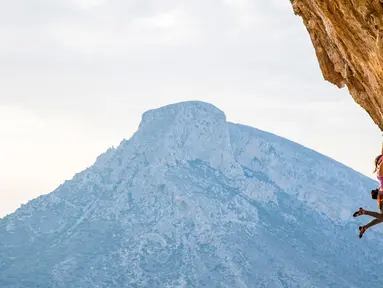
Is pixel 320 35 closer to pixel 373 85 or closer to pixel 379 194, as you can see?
pixel 373 85

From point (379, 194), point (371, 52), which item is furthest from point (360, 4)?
point (379, 194)

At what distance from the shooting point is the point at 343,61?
19.1 meters

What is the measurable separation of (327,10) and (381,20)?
301 cm

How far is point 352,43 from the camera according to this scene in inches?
603

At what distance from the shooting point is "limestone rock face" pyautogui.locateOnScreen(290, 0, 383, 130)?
12.8 metres

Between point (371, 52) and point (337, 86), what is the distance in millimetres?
7888

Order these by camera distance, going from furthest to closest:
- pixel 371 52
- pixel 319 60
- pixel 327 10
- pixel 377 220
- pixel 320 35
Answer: pixel 319 60 < pixel 320 35 < pixel 327 10 < pixel 371 52 < pixel 377 220

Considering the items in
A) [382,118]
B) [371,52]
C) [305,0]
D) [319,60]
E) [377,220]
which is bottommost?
[377,220]

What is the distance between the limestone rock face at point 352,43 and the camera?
12789 mm

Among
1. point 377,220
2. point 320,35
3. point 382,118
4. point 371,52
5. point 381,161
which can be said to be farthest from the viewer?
point 320,35

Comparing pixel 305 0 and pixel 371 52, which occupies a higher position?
pixel 305 0

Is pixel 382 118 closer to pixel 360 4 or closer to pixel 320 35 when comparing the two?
pixel 320 35

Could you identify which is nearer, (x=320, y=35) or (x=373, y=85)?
(x=373, y=85)

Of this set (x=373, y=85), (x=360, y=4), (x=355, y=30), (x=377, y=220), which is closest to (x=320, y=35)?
(x=373, y=85)
